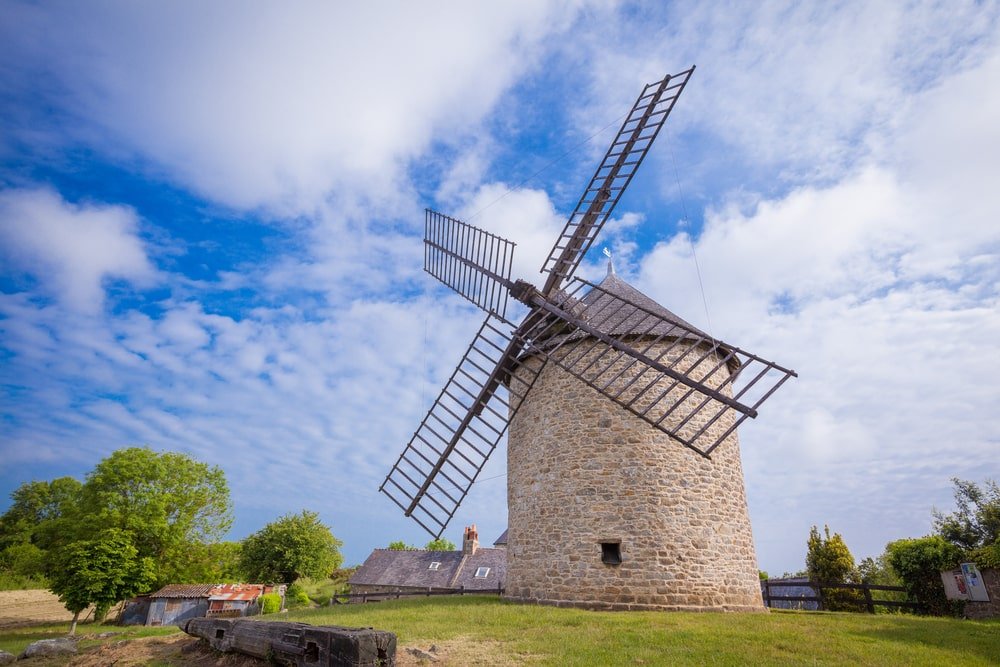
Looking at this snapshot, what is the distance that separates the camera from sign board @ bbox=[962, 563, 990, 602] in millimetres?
10523

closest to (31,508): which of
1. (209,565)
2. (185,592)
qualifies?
(209,565)

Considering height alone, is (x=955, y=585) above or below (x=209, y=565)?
above

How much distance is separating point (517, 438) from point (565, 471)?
1868 mm

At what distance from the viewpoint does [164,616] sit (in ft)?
71.1

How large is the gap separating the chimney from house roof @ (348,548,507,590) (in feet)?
0.99

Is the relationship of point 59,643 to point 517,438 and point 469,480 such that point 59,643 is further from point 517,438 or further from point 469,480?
point 517,438

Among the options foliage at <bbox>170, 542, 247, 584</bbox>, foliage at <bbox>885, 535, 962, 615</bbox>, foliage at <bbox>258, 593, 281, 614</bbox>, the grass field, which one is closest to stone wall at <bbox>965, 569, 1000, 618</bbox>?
foliage at <bbox>885, 535, 962, 615</bbox>

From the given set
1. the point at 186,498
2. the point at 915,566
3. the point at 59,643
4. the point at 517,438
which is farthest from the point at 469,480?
the point at 186,498

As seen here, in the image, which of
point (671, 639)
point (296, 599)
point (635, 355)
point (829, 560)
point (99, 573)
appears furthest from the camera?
point (296, 599)

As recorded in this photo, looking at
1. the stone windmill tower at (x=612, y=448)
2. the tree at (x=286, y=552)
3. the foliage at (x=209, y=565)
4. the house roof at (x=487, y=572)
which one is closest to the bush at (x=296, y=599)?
the tree at (x=286, y=552)

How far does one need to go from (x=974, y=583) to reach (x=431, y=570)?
23.2 meters

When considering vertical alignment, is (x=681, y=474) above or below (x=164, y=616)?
above

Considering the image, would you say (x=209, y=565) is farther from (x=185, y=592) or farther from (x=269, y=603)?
(x=269, y=603)

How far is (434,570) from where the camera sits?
91.5ft
